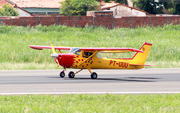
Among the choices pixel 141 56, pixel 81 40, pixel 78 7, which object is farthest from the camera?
pixel 78 7

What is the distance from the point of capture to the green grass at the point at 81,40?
84.0ft

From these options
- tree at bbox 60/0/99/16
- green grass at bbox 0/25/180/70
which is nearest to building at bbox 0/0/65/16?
tree at bbox 60/0/99/16

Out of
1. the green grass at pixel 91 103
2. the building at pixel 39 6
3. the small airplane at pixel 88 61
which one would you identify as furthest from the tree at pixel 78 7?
the green grass at pixel 91 103

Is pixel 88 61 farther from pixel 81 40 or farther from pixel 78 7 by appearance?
pixel 78 7

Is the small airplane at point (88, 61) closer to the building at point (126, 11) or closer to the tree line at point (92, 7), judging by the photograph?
the tree line at point (92, 7)

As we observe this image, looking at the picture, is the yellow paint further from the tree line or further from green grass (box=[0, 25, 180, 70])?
the tree line

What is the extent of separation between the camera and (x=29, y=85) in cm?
1341

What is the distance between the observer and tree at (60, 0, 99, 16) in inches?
2259

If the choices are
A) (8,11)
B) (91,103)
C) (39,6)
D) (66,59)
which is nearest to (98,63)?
(66,59)

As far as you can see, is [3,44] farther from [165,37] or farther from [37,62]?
[165,37]

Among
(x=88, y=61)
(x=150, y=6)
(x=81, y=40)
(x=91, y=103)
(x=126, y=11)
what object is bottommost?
(x=81, y=40)

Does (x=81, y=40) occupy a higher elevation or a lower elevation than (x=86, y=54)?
lower

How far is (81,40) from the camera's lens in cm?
3225

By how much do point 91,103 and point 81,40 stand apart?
23.0 m
